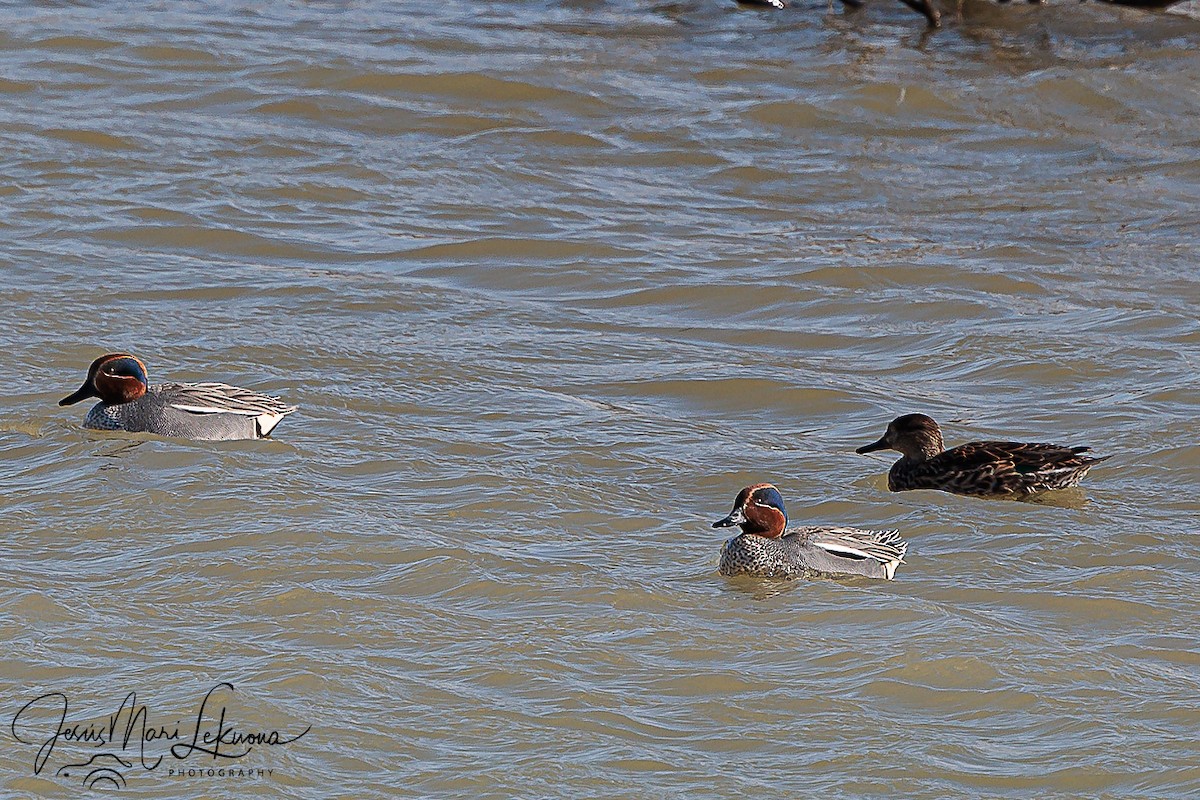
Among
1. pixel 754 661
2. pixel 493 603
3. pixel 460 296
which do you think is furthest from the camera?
pixel 460 296

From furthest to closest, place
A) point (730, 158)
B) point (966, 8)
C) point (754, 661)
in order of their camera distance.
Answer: point (966, 8)
point (730, 158)
point (754, 661)

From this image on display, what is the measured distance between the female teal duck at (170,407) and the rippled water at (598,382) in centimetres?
11

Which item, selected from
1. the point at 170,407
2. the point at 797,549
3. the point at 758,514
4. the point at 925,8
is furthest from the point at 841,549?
the point at 925,8

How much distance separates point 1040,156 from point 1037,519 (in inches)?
277

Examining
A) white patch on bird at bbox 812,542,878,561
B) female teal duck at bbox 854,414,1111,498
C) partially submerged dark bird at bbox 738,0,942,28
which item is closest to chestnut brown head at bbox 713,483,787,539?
white patch on bird at bbox 812,542,878,561

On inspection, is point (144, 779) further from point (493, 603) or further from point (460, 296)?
point (460, 296)

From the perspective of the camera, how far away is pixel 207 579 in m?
6.60

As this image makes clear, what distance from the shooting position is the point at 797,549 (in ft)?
22.7

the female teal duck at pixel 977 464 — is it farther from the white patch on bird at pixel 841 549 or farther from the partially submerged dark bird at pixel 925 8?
the partially submerged dark bird at pixel 925 8

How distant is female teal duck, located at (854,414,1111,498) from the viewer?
781cm

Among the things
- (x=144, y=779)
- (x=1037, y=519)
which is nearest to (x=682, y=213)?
(x=1037, y=519)

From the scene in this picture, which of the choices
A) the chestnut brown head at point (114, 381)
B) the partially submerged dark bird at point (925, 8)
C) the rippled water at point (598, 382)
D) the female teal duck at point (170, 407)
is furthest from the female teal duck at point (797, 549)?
the partially submerged dark bird at point (925, 8)

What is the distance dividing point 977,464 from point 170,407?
3.56 metres

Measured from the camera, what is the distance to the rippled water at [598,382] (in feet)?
18.6
